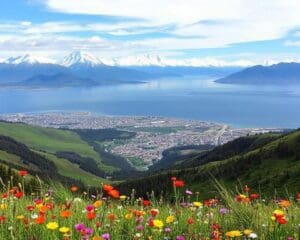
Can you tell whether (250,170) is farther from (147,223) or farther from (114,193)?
(114,193)

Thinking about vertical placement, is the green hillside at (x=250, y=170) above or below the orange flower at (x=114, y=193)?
below

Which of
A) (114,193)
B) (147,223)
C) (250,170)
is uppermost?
(114,193)

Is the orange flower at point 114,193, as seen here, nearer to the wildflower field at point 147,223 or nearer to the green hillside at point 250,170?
the wildflower field at point 147,223

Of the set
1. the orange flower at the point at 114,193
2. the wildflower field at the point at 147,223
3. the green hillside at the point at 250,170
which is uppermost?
the orange flower at the point at 114,193

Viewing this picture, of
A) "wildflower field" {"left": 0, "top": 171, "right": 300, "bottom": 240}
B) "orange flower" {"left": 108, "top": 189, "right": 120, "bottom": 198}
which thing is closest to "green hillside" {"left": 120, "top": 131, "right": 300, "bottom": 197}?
"wildflower field" {"left": 0, "top": 171, "right": 300, "bottom": 240}

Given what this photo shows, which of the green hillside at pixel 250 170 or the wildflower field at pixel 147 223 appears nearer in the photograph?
the wildflower field at pixel 147 223

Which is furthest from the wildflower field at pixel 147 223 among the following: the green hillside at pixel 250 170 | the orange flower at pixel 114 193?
the green hillside at pixel 250 170

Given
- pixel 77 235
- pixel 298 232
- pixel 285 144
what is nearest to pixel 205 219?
pixel 298 232

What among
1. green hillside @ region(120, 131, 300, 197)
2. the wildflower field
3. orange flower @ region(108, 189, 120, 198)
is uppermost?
orange flower @ region(108, 189, 120, 198)

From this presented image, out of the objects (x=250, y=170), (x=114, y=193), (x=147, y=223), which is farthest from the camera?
(x=250, y=170)

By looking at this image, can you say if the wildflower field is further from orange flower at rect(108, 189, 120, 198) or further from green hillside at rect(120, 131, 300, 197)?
green hillside at rect(120, 131, 300, 197)

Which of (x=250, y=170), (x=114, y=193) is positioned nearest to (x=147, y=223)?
(x=114, y=193)

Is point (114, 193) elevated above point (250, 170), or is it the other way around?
point (114, 193)
